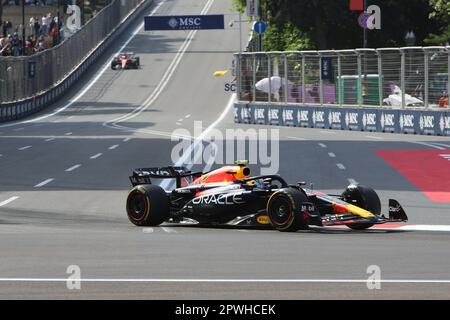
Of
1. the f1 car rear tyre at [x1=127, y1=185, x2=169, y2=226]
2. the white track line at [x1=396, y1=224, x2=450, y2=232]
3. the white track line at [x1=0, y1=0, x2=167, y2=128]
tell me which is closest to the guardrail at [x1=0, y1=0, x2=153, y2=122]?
the white track line at [x1=0, y1=0, x2=167, y2=128]

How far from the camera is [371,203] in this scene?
17.0 meters

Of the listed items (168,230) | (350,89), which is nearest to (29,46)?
(350,89)

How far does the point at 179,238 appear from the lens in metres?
15.8

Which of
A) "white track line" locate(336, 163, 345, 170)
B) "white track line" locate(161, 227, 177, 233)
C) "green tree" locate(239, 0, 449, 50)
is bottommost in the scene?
"white track line" locate(336, 163, 345, 170)

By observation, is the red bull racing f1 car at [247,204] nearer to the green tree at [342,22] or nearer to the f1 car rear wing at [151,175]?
the f1 car rear wing at [151,175]

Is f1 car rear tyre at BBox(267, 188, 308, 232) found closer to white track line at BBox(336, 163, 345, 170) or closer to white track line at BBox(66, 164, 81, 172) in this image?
white track line at BBox(336, 163, 345, 170)

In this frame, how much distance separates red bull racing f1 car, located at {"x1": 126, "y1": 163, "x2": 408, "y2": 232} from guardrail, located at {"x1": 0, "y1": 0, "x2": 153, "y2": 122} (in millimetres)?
47266

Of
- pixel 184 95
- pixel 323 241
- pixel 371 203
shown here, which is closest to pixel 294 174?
pixel 371 203

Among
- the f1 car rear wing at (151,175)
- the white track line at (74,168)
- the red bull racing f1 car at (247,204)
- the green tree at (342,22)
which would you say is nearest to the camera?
the red bull racing f1 car at (247,204)

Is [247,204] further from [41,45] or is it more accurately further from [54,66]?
[41,45]

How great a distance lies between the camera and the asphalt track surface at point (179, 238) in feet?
35.6

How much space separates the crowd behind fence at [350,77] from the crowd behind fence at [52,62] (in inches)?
522

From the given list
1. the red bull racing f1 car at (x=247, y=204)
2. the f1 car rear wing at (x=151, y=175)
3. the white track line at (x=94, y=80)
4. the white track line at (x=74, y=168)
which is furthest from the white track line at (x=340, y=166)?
the white track line at (x=94, y=80)

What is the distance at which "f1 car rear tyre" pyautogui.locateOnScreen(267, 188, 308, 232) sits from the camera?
1595cm
